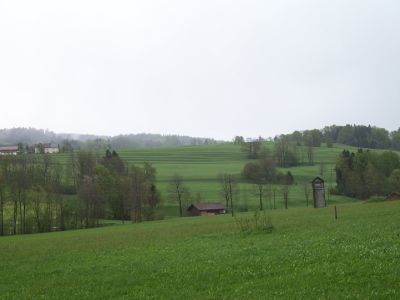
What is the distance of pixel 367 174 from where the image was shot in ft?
418

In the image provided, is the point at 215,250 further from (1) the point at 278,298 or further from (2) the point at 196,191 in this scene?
(2) the point at 196,191

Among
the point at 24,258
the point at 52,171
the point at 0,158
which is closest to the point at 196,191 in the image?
the point at 52,171

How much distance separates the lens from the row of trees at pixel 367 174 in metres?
124

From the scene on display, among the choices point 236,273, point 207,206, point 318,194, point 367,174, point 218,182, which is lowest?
point 207,206

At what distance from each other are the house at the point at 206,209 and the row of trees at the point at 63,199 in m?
9.40

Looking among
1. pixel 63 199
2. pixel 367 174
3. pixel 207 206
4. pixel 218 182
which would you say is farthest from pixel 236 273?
pixel 218 182

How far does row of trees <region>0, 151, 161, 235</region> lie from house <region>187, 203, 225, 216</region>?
940cm

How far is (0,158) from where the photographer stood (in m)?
117

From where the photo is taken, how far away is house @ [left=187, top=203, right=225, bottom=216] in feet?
387

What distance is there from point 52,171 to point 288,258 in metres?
122

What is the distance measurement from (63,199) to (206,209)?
3448cm

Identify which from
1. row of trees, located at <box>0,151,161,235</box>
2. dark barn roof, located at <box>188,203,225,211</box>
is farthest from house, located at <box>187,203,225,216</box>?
row of trees, located at <box>0,151,161,235</box>

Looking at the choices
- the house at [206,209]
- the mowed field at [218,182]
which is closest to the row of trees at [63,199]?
the house at [206,209]

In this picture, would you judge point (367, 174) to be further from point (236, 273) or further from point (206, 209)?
point (236, 273)
